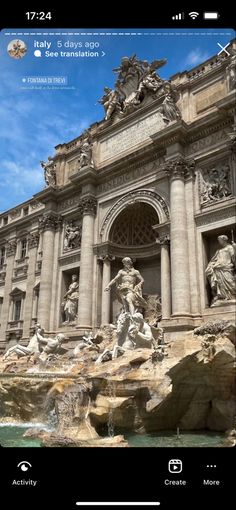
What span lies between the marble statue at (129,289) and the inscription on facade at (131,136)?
6992mm

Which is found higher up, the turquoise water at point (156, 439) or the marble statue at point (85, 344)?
the marble statue at point (85, 344)

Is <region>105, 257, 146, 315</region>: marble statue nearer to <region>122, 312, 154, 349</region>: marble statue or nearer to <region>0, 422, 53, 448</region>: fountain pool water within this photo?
<region>122, 312, 154, 349</region>: marble statue

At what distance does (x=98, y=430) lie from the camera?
28.9 feet

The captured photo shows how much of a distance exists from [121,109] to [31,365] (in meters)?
14.1

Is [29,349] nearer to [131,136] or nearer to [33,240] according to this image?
[33,240]

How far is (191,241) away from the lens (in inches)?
603

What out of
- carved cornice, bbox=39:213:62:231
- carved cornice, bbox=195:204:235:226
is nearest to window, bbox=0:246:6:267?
carved cornice, bbox=39:213:62:231

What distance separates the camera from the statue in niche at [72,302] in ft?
65.0

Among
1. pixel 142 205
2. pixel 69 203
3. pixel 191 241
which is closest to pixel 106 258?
pixel 142 205

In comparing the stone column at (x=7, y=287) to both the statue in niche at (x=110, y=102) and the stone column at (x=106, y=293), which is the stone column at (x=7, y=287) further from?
the statue in niche at (x=110, y=102)

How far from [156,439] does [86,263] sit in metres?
11.9
